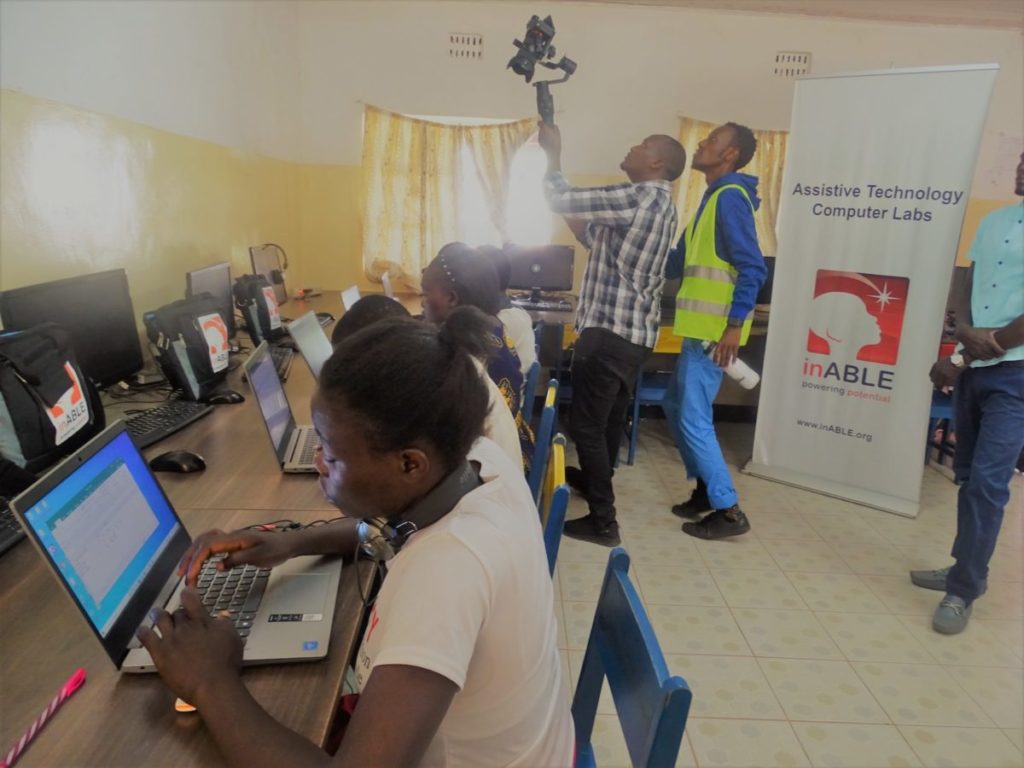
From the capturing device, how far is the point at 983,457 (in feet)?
6.93

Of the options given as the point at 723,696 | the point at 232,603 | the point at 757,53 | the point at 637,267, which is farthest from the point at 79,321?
the point at 757,53

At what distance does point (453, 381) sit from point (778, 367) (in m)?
2.83

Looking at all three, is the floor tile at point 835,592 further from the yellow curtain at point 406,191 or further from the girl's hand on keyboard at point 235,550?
the yellow curtain at point 406,191

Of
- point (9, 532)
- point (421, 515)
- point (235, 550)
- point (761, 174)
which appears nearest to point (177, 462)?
point (9, 532)

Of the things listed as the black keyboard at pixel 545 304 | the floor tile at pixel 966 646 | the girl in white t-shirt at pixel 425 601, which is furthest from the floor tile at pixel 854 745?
the black keyboard at pixel 545 304

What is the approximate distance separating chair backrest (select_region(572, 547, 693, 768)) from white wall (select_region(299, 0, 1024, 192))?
376 cm

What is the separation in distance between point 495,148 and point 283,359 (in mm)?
2345

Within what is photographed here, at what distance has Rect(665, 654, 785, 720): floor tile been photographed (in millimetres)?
1786

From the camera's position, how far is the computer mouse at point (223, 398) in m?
1.96

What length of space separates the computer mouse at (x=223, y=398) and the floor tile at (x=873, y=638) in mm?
2016

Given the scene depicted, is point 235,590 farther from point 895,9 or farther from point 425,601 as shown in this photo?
point 895,9

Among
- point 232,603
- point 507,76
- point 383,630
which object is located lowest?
point 232,603

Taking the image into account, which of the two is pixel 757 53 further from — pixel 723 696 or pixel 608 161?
pixel 723 696

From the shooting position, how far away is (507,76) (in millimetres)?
4148
